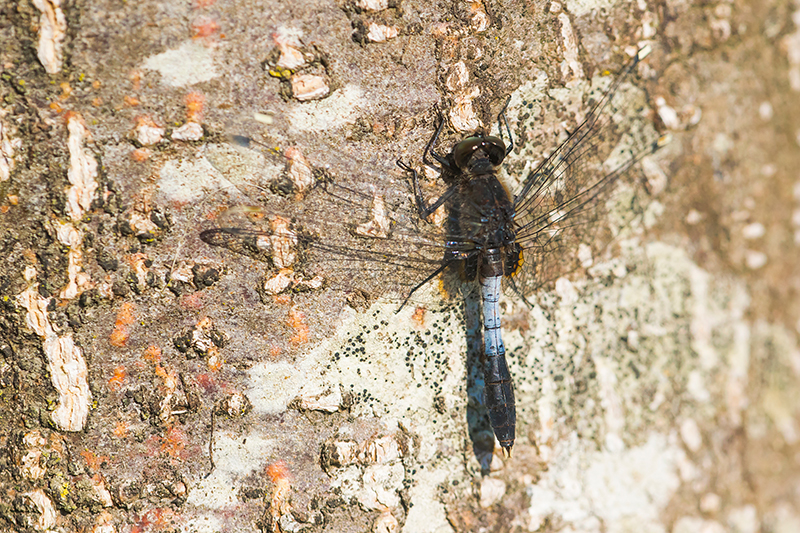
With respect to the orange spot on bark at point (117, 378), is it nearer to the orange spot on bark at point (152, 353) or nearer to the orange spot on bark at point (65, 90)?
the orange spot on bark at point (152, 353)

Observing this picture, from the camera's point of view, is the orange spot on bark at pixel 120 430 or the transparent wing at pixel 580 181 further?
the transparent wing at pixel 580 181

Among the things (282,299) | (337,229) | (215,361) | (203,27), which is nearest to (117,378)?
(215,361)

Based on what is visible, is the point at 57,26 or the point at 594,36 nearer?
the point at 57,26

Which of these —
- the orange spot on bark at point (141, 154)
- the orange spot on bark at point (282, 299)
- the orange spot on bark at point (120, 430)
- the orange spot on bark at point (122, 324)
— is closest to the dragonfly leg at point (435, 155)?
the orange spot on bark at point (282, 299)

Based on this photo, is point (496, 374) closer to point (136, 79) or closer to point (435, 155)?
point (435, 155)

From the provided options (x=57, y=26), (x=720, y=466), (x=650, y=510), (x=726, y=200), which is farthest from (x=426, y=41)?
(x=720, y=466)

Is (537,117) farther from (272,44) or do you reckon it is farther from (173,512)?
(173,512)

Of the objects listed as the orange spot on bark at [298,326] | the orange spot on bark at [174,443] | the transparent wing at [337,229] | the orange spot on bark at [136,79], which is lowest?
the orange spot on bark at [174,443]
